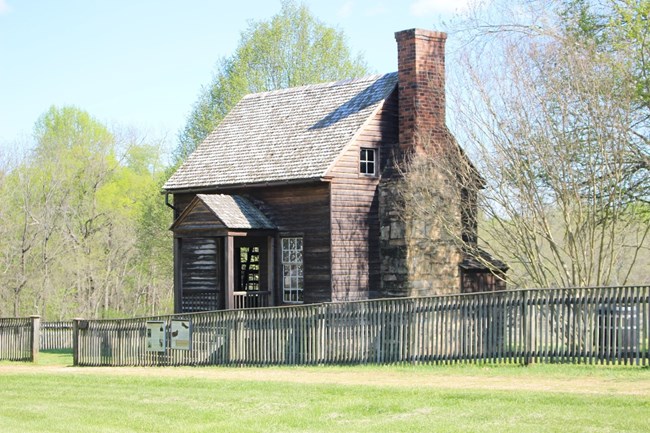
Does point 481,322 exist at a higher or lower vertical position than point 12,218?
lower

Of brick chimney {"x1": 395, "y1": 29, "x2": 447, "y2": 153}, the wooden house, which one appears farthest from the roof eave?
brick chimney {"x1": 395, "y1": 29, "x2": 447, "y2": 153}

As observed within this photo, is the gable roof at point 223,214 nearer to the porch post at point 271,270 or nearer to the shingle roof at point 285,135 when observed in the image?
the porch post at point 271,270

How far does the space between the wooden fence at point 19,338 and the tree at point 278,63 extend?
23.5 m

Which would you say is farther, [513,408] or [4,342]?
[4,342]

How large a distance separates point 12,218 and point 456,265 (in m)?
29.2

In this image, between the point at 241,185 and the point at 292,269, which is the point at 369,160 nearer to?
the point at 292,269

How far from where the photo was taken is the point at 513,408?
14.0 m

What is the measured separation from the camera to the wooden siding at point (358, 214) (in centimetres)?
2814

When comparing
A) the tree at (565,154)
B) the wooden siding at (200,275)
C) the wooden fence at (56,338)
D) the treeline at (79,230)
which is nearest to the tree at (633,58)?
the tree at (565,154)

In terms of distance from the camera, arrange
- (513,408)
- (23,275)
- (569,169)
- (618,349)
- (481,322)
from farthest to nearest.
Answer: (23,275) → (569,169) → (481,322) → (618,349) → (513,408)

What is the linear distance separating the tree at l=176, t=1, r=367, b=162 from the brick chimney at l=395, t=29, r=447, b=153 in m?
22.3

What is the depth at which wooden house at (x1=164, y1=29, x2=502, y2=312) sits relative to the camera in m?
28.2

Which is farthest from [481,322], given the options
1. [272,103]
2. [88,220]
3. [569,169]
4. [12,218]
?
[88,220]

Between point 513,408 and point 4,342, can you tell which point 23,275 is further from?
point 513,408
